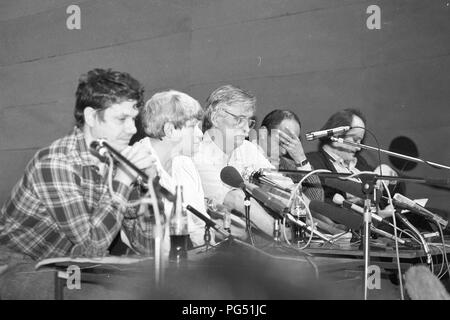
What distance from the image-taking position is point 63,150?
2287 mm

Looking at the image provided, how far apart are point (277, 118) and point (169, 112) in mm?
1026

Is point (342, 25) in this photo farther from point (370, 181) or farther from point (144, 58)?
point (370, 181)

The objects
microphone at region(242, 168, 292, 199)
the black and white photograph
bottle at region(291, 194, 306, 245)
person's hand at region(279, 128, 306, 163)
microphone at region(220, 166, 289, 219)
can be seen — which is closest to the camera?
the black and white photograph

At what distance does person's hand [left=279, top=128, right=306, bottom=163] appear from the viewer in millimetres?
3680

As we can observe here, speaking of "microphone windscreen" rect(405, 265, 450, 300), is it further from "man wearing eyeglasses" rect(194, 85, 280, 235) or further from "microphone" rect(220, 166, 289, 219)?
"man wearing eyeglasses" rect(194, 85, 280, 235)

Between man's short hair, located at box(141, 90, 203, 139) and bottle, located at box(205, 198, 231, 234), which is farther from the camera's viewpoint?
man's short hair, located at box(141, 90, 203, 139)

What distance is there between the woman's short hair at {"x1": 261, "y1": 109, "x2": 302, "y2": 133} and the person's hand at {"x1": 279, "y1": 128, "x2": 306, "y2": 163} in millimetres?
84

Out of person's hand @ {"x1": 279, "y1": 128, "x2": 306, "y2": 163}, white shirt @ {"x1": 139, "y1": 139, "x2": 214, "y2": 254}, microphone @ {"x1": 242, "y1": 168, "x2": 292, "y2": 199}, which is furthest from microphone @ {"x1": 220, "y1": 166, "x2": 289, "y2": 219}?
person's hand @ {"x1": 279, "y1": 128, "x2": 306, "y2": 163}

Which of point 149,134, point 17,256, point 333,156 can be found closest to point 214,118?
point 149,134

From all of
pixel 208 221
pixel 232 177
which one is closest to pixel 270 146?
pixel 232 177

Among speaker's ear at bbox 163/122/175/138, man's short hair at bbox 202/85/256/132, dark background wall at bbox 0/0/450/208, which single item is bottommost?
speaker's ear at bbox 163/122/175/138

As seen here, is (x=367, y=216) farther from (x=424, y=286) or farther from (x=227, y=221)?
(x=227, y=221)

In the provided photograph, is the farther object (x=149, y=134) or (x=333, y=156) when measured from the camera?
(x=333, y=156)

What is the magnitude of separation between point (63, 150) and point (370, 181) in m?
1.11
